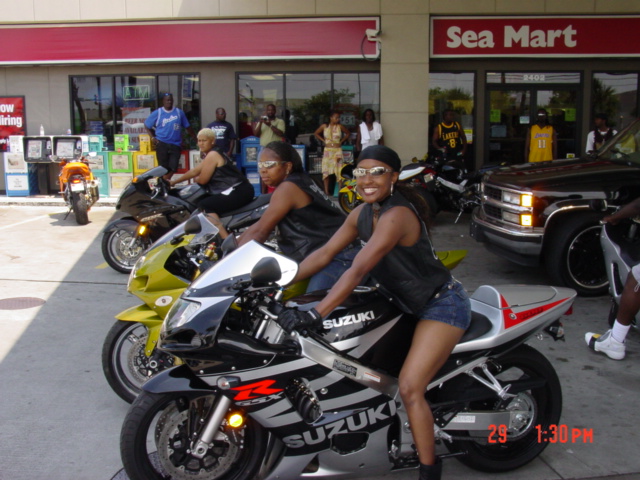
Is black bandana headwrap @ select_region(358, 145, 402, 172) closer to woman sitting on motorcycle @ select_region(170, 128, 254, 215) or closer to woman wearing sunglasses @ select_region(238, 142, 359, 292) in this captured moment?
woman wearing sunglasses @ select_region(238, 142, 359, 292)

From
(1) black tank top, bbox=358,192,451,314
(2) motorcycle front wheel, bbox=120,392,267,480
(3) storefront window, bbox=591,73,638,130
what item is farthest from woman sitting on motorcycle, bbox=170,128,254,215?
(3) storefront window, bbox=591,73,638,130

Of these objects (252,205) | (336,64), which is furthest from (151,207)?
(336,64)

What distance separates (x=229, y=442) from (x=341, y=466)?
0.58 m

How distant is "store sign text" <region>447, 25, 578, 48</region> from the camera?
14.9 metres

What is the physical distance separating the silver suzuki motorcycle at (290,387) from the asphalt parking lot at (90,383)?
20.4 inches

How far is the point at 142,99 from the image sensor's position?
633 inches

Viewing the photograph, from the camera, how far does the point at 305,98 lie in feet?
51.7

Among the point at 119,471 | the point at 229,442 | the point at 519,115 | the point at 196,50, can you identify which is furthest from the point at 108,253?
the point at 519,115

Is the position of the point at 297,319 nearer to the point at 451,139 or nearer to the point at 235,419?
the point at 235,419

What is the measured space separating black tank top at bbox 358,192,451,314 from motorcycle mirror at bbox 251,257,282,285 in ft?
2.25

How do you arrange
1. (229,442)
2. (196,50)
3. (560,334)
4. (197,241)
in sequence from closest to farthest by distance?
(229,442)
(560,334)
(197,241)
(196,50)

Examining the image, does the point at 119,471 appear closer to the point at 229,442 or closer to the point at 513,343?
the point at 229,442

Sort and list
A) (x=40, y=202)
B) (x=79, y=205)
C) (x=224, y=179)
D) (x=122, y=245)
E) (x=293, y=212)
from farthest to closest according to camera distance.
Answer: (x=40, y=202)
(x=79, y=205)
(x=122, y=245)
(x=224, y=179)
(x=293, y=212)

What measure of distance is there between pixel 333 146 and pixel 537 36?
5030 millimetres
